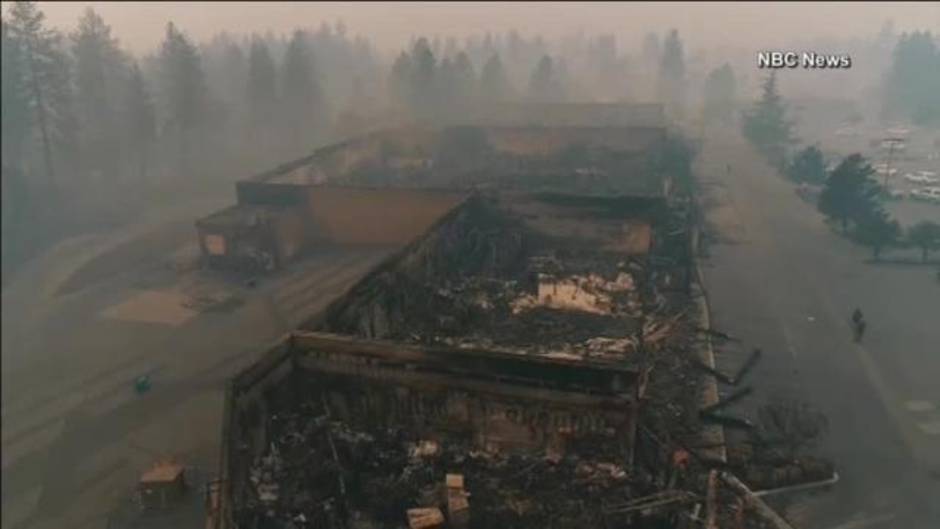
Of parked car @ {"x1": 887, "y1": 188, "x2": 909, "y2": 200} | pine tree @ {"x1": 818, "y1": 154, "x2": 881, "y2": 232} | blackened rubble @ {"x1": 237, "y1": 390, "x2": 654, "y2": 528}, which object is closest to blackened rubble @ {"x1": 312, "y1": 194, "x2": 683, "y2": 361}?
blackened rubble @ {"x1": 237, "y1": 390, "x2": 654, "y2": 528}

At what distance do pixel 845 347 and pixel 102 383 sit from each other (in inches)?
765

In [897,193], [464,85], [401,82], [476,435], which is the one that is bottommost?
Answer: [476,435]

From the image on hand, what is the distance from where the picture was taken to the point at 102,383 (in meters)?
18.9

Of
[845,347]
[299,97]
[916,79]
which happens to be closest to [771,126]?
[916,79]

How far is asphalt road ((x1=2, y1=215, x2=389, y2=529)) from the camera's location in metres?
14.7

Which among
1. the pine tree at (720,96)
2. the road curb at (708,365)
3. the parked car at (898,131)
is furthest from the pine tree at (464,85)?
the road curb at (708,365)

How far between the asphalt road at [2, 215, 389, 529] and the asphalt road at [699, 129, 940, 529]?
1256 centimetres

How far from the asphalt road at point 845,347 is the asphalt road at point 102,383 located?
495 inches

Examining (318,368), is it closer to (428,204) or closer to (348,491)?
(348,491)

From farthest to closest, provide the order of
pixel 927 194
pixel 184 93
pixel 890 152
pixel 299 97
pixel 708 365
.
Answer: pixel 299 97 < pixel 184 93 < pixel 890 152 < pixel 927 194 < pixel 708 365

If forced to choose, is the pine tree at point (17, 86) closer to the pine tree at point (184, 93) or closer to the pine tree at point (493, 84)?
the pine tree at point (184, 93)

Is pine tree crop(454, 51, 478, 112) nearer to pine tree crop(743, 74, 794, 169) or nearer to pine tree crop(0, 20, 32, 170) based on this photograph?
pine tree crop(743, 74, 794, 169)

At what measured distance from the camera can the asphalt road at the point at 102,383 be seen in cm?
1468

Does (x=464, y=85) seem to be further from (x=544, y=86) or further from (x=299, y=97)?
(x=299, y=97)
